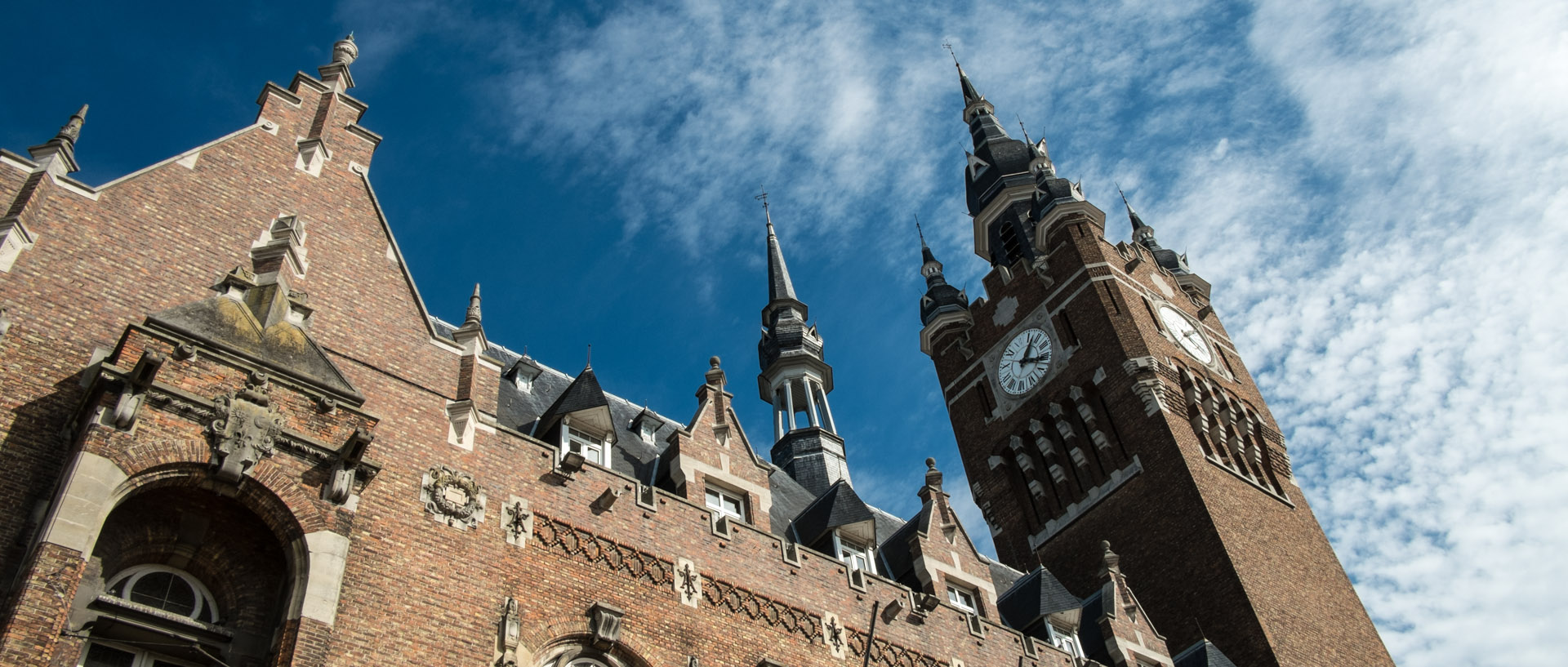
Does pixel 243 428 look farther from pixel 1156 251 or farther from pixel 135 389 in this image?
pixel 1156 251

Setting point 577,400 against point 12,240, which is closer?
point 12,240

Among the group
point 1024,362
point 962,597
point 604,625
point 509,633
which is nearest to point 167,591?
point 509,633

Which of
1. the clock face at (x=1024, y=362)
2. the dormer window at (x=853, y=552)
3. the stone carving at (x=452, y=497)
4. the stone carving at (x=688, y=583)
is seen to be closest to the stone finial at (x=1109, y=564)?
the dormer window at (x=853, y=552)

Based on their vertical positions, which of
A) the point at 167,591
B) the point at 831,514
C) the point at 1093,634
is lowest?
the point at 167,591

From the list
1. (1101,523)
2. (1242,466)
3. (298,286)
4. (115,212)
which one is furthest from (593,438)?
(1242,466)

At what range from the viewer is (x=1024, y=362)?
129ft

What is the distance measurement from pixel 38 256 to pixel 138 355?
2.30 m

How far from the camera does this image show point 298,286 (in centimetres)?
1639

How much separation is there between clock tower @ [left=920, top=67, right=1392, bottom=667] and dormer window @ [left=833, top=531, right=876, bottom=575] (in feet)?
35.6

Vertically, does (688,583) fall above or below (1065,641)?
below

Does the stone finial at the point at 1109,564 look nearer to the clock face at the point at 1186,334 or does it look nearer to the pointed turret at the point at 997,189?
the clock face at the point at 1186,334

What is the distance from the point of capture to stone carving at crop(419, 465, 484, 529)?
15469 mm

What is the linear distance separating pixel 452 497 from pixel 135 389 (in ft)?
13.5

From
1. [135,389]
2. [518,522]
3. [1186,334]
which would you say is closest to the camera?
[135,389]
